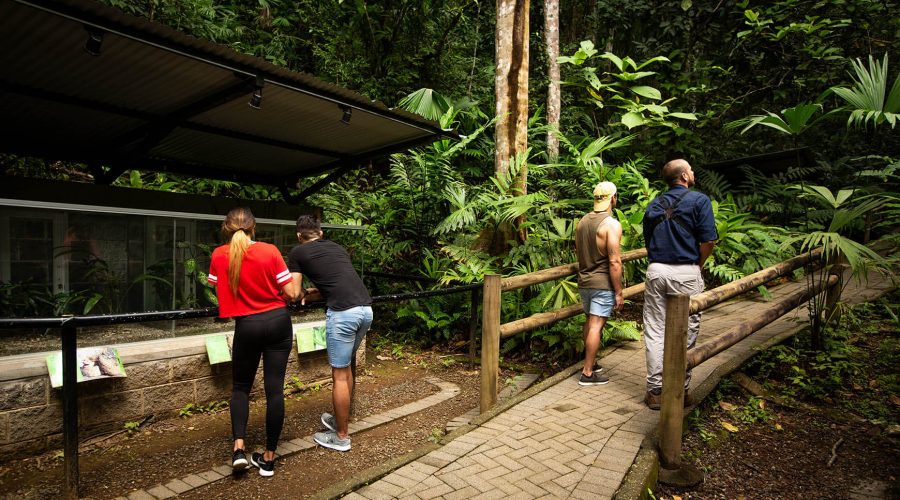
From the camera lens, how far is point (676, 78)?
9875mm

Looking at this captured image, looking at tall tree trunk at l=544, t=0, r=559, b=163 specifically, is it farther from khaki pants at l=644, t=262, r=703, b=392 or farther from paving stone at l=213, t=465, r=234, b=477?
paving stone at l=213, t=465, r=234, b=477

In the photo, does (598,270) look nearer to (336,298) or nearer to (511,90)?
(336,298)

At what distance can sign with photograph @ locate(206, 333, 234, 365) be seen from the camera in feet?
14.5

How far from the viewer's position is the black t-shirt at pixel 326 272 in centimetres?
379

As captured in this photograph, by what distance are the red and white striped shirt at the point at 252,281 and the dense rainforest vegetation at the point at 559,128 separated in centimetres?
283

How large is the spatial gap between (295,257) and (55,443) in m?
2.24

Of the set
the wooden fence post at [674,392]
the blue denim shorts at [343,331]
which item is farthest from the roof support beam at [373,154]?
the wooden fence post at [674,392]

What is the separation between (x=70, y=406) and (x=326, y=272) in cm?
175

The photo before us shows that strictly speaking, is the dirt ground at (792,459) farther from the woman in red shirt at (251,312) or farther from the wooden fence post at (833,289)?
the woman in red shirt at (251,312)

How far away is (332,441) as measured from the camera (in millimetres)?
3943

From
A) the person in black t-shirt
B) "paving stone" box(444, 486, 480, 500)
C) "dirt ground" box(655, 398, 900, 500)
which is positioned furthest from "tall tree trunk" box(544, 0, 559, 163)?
"paving stone" box(444, 486, 480, 500)

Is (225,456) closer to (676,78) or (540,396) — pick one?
(540,396)

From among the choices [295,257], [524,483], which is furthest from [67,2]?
[524,483]

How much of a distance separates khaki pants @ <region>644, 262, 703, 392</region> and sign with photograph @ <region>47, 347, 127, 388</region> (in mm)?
4301
